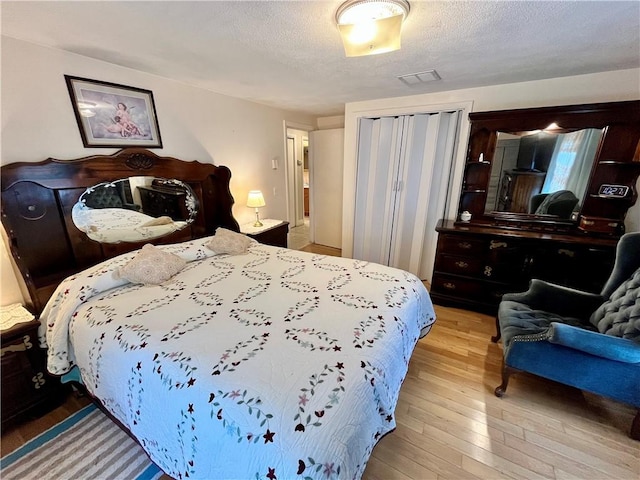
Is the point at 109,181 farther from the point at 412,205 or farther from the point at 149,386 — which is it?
the point at 412,205

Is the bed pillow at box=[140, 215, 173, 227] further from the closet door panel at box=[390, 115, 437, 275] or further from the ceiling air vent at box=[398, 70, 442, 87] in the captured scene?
the closet door panel at box=[390, 115, 437, 275]

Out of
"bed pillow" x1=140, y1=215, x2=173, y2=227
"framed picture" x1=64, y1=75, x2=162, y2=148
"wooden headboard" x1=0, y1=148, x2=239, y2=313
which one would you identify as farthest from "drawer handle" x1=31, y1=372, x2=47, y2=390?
"framed picture" x1=64, y1=75, x2=162, y2=148

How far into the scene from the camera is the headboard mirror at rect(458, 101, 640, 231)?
2137mm

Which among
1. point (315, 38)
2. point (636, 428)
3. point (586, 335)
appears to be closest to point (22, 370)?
point (315, 38)

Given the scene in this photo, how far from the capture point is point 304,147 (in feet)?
18.7

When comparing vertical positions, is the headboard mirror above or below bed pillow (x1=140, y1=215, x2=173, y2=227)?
above

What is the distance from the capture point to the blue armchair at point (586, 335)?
1368 millimetres

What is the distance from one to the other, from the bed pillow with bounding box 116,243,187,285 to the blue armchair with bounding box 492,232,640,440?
91.1 inches

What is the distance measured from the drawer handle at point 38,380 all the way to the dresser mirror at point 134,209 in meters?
0.88

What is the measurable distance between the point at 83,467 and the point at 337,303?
1.54 metres

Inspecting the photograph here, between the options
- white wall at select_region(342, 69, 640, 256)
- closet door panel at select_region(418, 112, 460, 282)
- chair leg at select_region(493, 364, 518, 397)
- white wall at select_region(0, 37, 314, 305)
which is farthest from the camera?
closet door panel at select_region(418, 112, 460, 282)

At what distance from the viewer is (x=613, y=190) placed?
219 cm

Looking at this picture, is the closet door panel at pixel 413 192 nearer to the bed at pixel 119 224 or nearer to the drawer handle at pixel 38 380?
the bed at pixel 119 224

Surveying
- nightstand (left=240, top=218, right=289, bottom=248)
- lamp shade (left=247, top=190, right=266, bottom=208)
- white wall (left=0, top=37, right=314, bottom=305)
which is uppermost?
white wall (left=0, top=37, right=314, bottom=305)
